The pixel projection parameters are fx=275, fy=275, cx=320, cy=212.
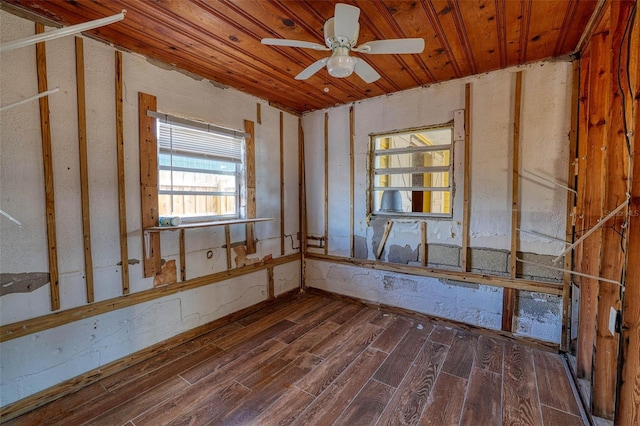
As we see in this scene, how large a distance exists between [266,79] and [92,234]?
7.13 ft

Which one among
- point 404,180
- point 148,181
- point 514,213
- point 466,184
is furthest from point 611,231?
point 148,181

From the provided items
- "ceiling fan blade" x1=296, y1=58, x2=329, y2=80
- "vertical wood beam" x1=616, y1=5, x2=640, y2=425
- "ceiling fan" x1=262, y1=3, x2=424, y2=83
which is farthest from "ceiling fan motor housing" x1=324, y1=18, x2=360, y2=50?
"vertical wood beam" x1=616, y1=5, x2=640, y2=425

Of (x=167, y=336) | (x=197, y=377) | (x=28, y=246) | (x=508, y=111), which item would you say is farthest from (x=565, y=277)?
(x=28, y=246)

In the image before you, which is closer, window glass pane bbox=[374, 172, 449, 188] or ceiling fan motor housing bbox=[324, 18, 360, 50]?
ceiling fan motor housing bbox=[324, 18, 360, 50]

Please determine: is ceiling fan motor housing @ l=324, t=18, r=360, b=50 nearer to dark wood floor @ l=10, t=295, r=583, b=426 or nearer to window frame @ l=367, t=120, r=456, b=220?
window frame @ l=367, t=120, r=456, b=220

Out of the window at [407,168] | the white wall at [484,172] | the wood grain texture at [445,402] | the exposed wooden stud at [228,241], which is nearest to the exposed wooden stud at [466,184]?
the white wall at [484,172]

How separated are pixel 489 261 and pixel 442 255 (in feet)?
1.50

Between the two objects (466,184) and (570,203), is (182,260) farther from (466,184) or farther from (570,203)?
(570,203)

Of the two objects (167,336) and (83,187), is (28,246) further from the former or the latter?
(167,336)

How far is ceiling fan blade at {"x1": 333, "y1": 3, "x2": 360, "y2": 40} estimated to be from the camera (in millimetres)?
1393

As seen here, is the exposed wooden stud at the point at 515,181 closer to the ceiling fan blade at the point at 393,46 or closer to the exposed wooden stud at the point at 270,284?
the ceiling fan blade at the point at 393,46

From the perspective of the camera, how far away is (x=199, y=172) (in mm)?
2914

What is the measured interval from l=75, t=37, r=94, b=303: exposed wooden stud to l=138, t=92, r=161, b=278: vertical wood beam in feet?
1.26

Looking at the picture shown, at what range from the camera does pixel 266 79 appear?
2.97 m
